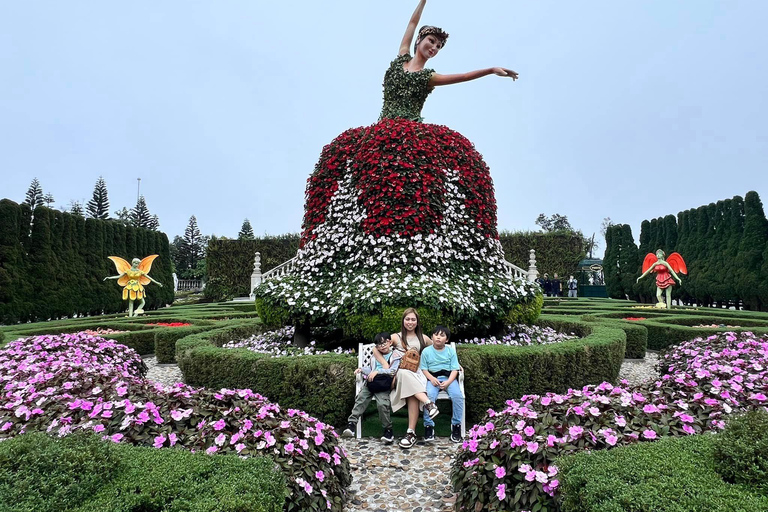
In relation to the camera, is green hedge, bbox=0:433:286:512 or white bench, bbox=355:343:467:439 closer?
green hedge, bbox=0:433:286:512

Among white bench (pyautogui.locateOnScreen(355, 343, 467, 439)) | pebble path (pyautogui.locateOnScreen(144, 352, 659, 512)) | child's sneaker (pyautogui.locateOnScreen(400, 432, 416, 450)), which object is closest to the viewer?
pebble path (pyautogui.locateOnScreen(144, 352, 659, 512))

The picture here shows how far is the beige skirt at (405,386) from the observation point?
13.6ft

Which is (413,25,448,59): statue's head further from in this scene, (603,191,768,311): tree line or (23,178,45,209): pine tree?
(23,178,45,209): pine tree

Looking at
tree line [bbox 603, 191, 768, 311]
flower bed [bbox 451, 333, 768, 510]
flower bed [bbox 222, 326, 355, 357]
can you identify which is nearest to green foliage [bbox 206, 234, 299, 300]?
tree line [bbox 603, 191, 768, 311]

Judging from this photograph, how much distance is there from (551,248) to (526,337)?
70.7 ft

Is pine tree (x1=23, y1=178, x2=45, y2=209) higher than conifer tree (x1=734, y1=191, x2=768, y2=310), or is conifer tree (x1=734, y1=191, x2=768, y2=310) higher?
pine tree (x1=23, y1=178, x2=45, y2=209)

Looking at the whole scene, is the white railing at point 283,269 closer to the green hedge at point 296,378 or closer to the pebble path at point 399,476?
the green hedge at point 296,378

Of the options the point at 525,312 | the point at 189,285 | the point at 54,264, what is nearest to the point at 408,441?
the point at 525,312

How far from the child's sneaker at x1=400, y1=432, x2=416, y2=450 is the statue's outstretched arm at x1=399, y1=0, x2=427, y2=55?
6123 millimetres

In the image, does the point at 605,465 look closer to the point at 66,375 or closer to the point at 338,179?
the point at 66,375

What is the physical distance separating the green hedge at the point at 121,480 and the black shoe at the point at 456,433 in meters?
2.20

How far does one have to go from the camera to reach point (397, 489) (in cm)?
320

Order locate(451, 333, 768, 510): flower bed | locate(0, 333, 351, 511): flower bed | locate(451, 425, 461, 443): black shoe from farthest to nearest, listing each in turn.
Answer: locate(451, 425, 461, 443): black shoe < locate(0, 333, 351, 511): flower bed < locate(451, 333, 768, 510): flower bed

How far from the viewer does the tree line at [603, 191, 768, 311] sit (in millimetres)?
16688
